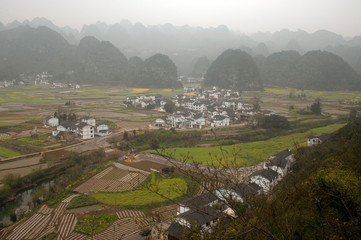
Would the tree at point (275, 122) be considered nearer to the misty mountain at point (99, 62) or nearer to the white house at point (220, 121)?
the white house at point (220, 121)

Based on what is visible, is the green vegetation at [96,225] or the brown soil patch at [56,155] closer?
the green vegetation at [96,225]

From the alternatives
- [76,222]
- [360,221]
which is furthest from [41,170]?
[360,221]

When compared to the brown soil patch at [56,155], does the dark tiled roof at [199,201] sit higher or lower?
higher

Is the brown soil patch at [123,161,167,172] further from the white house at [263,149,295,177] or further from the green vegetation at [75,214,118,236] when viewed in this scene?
the white house at [263,149,295,177]

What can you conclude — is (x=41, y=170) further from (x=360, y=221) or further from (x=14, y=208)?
(x=360, y=221)

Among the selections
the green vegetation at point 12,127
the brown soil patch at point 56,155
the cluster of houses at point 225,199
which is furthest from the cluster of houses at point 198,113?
the green vegetation at point 12,127

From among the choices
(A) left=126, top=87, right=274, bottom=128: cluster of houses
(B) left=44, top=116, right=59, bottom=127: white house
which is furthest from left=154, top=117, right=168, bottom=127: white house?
(B) left=44, top=116, right=59, bottom=127: white house

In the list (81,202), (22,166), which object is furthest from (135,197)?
(22,166)

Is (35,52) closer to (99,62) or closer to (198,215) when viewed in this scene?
(99,62)
